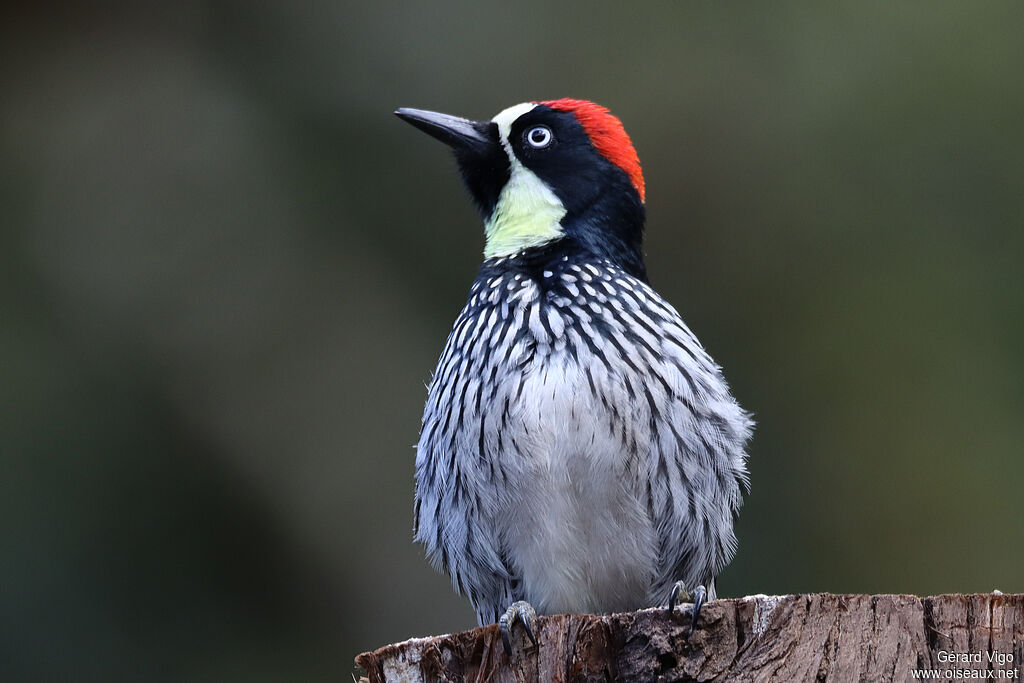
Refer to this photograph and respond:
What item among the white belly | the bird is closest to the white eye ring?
the bird

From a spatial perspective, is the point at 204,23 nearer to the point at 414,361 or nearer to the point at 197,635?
the point at 414,361

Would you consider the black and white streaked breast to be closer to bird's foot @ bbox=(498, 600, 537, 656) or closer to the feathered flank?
bird's foot @ bbox=(498, 600, 537, 656)

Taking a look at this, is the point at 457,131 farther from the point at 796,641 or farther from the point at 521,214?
the point at 796,641

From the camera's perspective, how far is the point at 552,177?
4742 millimetres

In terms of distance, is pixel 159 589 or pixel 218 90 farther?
pixel 218 90

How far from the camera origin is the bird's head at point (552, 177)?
4.61m

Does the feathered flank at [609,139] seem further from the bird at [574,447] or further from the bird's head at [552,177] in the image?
the bird at [574,447]

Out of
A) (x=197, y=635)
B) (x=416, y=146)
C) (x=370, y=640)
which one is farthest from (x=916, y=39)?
(x=197, y=635)

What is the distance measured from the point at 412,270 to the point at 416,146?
2.94ft

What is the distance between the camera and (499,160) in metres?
4.86

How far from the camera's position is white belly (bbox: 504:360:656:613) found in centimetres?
386

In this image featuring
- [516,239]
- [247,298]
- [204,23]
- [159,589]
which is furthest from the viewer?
[204,23]

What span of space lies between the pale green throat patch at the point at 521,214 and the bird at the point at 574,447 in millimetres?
81

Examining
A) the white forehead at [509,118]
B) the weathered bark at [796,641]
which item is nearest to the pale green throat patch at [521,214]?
the white forehead at [509,118]
